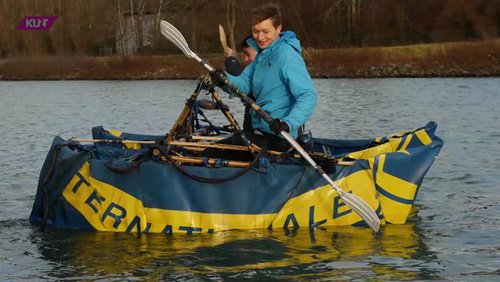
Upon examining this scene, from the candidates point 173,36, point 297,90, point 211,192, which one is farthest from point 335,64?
point 211,192

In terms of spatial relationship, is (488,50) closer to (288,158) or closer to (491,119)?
(491,119)

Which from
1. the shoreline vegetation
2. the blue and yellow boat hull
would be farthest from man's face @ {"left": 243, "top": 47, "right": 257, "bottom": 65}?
the shoreline vegetation

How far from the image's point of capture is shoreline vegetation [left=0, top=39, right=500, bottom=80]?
4278 cm

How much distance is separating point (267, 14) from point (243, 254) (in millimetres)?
2327

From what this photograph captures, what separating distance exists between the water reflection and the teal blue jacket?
1123 millimetres

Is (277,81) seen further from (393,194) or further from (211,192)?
(393,194)

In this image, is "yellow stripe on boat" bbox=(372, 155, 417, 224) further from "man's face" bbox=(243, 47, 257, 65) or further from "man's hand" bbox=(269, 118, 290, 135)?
"man's face" bbox=(243, 47, 257, 65)

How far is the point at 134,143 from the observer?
9.23 m

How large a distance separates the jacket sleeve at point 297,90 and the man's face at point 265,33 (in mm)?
269

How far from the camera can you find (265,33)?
27.3ft

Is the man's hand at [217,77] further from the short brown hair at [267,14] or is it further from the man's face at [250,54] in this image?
the man's face at [250,54]

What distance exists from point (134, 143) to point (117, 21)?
54.4 m

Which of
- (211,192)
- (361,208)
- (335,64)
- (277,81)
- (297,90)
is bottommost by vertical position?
(361,208)

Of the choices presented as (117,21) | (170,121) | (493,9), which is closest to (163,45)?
(117,21)
